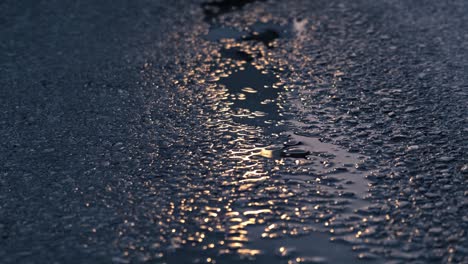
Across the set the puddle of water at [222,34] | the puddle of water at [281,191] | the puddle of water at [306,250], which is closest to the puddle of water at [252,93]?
the puddle of water at [281,191]

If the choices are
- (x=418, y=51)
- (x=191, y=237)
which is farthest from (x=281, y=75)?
(x=191, y=237)

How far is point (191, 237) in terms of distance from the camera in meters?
2.06

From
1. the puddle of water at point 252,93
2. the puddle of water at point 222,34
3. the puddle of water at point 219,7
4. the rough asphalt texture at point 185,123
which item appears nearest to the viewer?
the rough asphalt texture at point 185,123

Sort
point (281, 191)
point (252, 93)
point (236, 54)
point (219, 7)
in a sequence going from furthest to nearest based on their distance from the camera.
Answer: point (219, 7)
point (236, 54)
point (252, 93)
point (281, 191)

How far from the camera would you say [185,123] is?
9.29 ft

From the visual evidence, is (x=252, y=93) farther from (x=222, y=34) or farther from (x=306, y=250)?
(x=306, y=250)

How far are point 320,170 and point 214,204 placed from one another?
428mm

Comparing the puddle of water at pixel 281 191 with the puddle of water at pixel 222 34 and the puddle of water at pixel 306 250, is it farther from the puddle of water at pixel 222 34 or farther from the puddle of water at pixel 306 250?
the puddle of water at pixel 222 34

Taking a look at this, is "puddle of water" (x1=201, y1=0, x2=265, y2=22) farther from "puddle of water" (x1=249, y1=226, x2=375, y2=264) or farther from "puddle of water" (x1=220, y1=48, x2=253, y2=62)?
"puddle of water" (x1=249, y1=226, x2=375, y2=264)

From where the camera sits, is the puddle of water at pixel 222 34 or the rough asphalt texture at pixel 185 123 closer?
the rough asphalt texture at pixel 185 123

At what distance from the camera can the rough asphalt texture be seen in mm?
2088

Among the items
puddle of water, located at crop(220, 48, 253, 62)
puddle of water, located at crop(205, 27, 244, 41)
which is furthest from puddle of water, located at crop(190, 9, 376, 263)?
puddle of water, located at crop(205, 27, 244, 41)

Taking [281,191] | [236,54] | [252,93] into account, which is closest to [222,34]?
[236,54]

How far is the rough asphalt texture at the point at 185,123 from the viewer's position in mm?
2088
